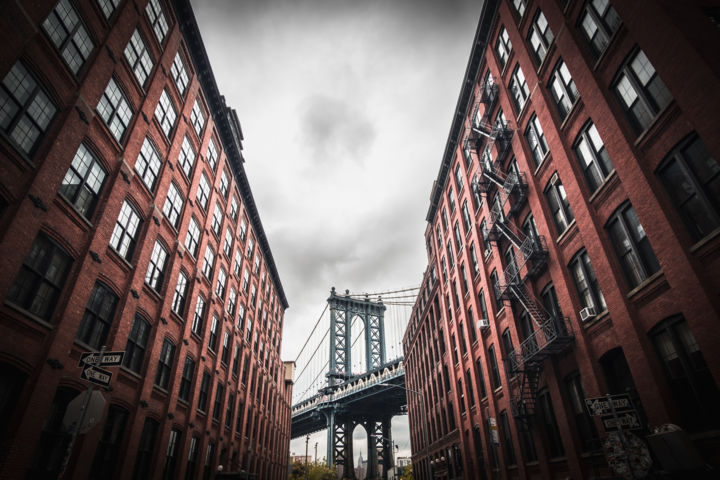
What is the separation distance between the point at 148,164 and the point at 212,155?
9.53 m

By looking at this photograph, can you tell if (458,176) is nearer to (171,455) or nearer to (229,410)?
(229,410)

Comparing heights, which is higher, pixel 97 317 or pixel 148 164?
pixel 148 164

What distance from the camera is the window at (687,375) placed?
33.4 ft

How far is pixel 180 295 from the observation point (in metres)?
22.2

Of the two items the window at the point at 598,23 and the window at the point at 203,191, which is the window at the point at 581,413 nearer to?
the window at the point at 598,23

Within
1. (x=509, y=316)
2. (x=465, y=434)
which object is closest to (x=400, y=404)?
(x=465, y=434)

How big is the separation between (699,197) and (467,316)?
65.4ft

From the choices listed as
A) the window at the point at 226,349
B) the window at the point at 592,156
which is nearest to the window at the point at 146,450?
the window at the point at 226,349

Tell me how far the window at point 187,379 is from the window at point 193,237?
607cm

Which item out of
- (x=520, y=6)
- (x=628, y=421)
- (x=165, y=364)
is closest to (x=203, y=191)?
(x=165, y=364)

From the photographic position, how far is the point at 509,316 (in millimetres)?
21828

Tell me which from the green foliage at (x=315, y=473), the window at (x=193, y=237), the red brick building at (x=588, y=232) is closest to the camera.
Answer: the red brick building at (x=588, y=232)

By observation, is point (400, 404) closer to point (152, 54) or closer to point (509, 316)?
point (509, 316)

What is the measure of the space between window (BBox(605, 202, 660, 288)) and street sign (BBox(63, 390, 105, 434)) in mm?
14551
